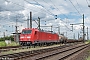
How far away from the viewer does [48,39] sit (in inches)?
1745

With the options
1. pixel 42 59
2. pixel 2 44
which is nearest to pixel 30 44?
pixel 2 44

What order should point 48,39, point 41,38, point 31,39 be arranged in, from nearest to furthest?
point 31,39 → point 41,38 → point 48,39

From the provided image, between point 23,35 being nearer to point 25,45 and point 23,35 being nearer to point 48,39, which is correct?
point 25,45

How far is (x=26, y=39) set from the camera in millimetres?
35781

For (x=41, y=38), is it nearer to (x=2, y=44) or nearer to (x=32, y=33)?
(x=32, y=33)

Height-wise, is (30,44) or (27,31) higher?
(27,31)

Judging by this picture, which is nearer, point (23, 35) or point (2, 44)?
point (23, 35)

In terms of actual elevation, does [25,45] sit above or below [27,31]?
below

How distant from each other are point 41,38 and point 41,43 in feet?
3.72

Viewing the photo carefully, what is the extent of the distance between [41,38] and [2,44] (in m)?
8.07

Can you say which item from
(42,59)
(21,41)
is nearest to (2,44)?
(21,41)

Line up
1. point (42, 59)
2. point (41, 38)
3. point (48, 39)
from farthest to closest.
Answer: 1. point (48, 39)
2. point (41, 38)
3. point (42, 59)

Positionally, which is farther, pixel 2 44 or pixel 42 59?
pixel 2 44

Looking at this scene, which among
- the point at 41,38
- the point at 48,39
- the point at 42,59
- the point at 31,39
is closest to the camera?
the point at 42,59
